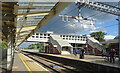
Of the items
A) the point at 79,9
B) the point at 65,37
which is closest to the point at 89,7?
the point at 79,9

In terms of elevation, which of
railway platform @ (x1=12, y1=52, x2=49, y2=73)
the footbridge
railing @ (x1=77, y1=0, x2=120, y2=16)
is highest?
railing @ (x1=77, y1=0, x2=120, y2=16)

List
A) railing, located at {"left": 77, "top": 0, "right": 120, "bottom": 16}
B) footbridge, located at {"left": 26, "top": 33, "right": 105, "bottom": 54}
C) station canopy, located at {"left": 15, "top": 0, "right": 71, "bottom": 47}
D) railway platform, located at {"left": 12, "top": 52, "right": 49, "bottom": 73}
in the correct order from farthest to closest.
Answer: footbridge, located at {"left": 26, "top": 33, "right": 105, "bottom": 54}
railing, located at {"left": 77, "top": 0, "right": 120, "bottom": 16}
railway platform, located at {"left": 12, "top": 52, "right": 49, "bottom": 73}
station canopy, located at {"left": 15, "top": 0, "right": 71, "bottom": 47}

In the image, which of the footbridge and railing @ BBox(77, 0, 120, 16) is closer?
railing @ BBox(77, 0, 120, 16)

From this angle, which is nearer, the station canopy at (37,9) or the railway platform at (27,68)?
the station canopy at (37,9)

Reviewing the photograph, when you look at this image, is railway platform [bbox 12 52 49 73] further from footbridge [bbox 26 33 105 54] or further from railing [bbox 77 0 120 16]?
footbridge [bbox 26 33 105 54]

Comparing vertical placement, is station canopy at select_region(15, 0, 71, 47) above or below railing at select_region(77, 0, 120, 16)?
below

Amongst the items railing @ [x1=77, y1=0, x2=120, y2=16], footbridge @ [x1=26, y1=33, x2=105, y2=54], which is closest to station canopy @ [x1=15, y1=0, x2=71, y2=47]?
railing @ [x1=77, y1=0, x2=120, y2=16]

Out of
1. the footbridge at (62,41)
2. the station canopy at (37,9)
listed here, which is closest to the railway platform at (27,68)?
the station canopy at (37,9)

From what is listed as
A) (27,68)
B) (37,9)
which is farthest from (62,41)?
(37,9)

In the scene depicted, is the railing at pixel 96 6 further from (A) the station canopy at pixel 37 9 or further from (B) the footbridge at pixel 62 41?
(A) the station canopy at pixel 37 9

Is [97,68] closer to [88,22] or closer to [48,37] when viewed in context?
[88,22]

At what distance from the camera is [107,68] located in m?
11.0

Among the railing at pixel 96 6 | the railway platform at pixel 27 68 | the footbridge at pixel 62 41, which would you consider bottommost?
the railway platform at pixel 27 68

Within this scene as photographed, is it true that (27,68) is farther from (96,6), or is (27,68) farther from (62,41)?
(62,41)
